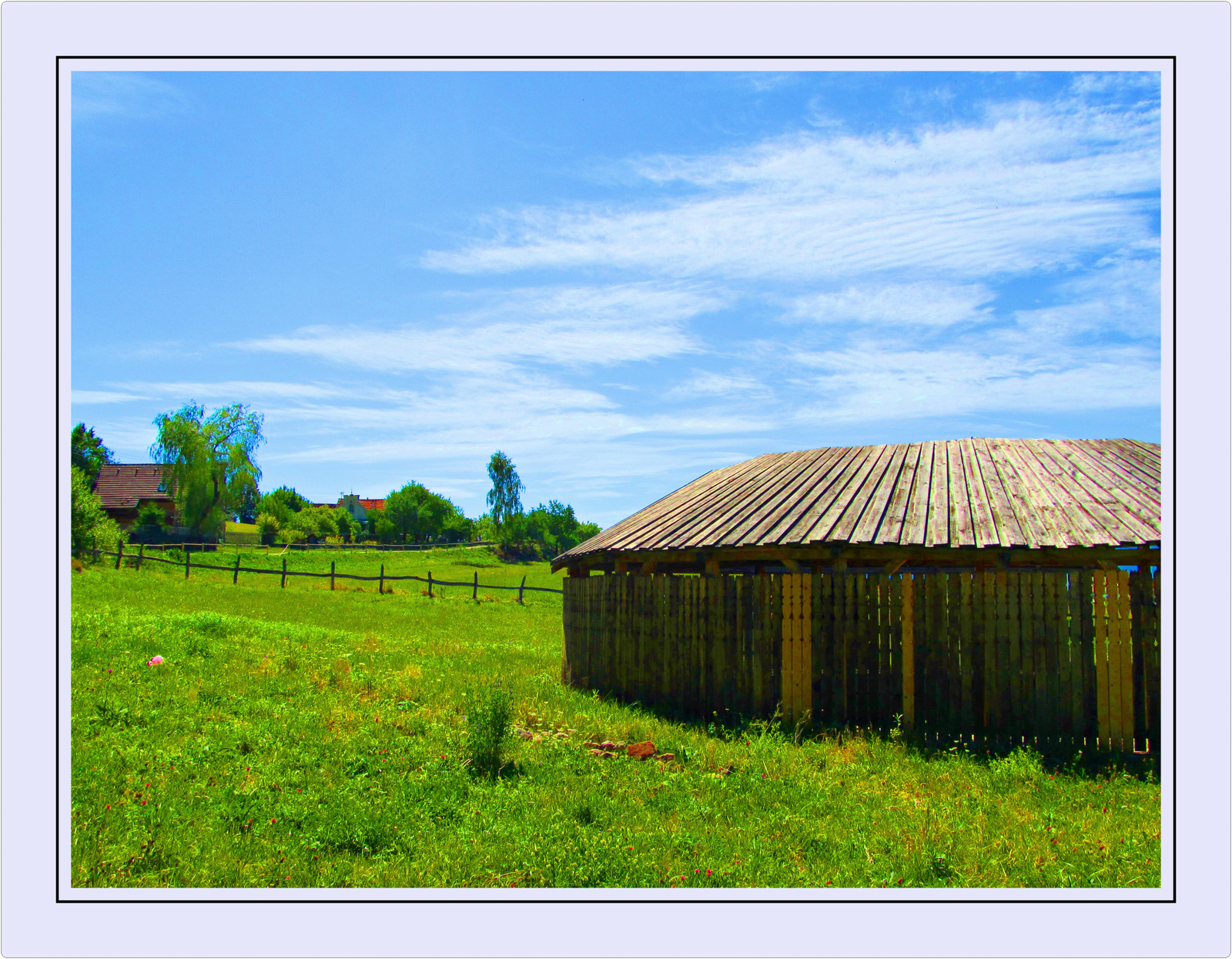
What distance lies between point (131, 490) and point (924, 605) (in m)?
66.2

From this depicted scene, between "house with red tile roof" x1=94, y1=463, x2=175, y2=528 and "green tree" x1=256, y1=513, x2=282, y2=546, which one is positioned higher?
"house with red tile roof" x1=94, y1=463, x2=175, y2=528

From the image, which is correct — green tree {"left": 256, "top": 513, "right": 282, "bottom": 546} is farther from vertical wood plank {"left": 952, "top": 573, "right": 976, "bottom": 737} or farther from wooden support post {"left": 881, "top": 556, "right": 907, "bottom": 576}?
vertical wood plank {"left": 952, "top": 573, "right": 976, "bottom": 737}

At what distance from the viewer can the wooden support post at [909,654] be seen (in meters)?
9.52

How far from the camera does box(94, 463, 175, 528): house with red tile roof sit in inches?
2298

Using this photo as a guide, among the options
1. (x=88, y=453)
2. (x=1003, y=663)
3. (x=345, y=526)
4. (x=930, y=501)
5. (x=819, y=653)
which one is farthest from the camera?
(x=345, y=526)

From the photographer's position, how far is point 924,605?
972 centimetres

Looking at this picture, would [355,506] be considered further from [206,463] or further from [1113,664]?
[1113,664]

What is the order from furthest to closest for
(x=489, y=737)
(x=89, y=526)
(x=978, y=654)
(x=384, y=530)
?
(x=384, y=530) → (x=89, y=526) → (x=978, y=654) → (x=489, y=737)

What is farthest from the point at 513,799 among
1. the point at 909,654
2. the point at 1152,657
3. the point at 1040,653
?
the point at 1152,657

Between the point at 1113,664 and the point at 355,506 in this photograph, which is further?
the point at 355,506

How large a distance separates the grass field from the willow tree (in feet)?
171

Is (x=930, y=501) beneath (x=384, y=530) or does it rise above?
above

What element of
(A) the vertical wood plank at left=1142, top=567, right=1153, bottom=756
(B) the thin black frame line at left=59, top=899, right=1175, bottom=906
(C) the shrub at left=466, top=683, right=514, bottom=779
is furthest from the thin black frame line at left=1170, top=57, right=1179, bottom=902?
(C) the shrub at left=466, top=683, right=514, bottom=779

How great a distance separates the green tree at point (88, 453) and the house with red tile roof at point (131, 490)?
1.17 metres
